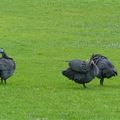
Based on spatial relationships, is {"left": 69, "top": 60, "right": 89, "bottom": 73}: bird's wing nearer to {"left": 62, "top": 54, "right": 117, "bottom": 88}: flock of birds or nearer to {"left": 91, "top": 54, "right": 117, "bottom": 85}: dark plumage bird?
{"left": 62, "top": 54, "right": 117, "bottom": 88}: flock of birds

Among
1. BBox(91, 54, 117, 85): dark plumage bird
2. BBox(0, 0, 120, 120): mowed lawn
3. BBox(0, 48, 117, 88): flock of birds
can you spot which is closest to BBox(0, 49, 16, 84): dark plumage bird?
BBox(0, 48, 117, 88): flock of birds

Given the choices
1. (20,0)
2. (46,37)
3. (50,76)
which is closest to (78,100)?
(50,76)

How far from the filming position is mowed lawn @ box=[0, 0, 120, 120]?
1798 centimetres

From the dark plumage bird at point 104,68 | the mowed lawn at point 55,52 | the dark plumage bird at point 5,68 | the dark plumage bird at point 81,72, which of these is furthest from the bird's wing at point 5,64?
the dark plumage bird at point 104,68

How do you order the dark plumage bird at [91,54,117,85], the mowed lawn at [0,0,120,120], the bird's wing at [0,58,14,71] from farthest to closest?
the dark plumage bird at [91,54,117,85], the bird's wing at [0,58,14,71], the mowed lawn at [0,0,120,120]

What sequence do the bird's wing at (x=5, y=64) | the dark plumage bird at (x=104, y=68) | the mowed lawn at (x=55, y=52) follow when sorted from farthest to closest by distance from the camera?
the dark plumage bird at (x=104, y=68) → the bird's wing at (x=5, y=64) → the mowed lawn at (x=55, y=52)

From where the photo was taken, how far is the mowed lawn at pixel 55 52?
18.0m

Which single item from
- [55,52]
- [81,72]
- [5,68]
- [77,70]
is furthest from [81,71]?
[55,52]

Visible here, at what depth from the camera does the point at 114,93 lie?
21.1 m

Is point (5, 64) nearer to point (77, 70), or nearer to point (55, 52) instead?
point (77, 70)

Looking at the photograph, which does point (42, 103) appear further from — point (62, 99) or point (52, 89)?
point (52, 89)

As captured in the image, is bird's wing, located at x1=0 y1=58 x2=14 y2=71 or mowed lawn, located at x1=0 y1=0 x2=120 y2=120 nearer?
mowed lawn, located at x1=0 y1=0 x2=120 y2=120

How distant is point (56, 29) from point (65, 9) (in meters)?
12.1

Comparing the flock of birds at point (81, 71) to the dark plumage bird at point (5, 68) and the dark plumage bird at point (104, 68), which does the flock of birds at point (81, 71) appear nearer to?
the dark plumage bird at point (104, 68)
